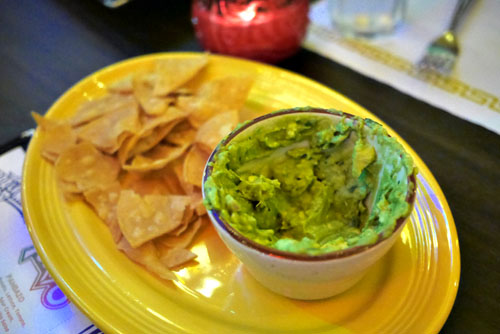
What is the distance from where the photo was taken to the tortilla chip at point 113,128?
1.21 m

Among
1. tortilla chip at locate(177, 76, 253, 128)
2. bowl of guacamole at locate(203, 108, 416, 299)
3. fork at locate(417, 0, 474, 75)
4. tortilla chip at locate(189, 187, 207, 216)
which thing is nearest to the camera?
bowl of guacamole at locate(203, 108, 416, 299)

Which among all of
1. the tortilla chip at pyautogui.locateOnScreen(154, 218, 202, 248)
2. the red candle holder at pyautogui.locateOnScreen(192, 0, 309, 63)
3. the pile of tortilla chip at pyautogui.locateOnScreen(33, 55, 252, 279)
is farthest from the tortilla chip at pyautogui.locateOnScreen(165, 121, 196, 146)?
the red candle holder at pyautogui.locateOnScreen(192, 0, 309, 63)

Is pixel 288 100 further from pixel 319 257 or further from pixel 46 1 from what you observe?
pixel 46 1

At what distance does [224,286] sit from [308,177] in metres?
0.30

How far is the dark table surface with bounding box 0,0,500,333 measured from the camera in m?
1.00

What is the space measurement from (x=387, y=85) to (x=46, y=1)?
165cm

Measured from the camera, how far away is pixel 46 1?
2121 mm

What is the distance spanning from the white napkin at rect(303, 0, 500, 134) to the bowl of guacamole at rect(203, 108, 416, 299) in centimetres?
60

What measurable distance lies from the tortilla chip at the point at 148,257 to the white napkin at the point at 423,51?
0.95 m

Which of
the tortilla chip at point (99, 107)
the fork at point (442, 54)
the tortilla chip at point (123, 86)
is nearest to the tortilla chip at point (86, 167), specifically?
the tortilla chip at point (99, 107)

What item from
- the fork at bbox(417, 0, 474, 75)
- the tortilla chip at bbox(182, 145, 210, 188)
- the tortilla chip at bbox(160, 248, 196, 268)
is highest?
the tortilla chip at bbox(182, 145, 210, 188)

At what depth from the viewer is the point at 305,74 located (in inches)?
61.4

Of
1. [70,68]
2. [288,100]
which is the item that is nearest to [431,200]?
[288,100]

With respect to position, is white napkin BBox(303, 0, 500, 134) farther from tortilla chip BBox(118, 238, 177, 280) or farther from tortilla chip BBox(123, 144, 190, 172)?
tortilla chip BBox(118, 238, 177, 280)
